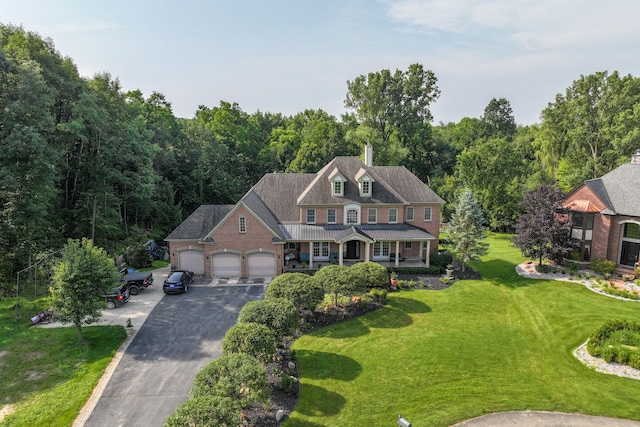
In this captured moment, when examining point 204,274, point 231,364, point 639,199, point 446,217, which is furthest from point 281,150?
point 231,364

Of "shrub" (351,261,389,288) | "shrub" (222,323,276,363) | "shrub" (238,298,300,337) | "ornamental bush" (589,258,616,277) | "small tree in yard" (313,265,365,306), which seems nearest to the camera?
"shrub" (222,323,276,363)

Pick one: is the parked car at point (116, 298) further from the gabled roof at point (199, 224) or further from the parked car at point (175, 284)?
the gabled roof at point (199, 224)

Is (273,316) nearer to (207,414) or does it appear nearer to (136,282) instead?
(207,414)

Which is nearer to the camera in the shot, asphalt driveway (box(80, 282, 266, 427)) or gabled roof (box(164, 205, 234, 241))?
asphalt driveway (box(80, 282, 266, 427))

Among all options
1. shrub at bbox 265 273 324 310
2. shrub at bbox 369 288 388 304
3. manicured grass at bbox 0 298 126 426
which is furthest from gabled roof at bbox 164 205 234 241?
shrub at bbox 369 288 388 304

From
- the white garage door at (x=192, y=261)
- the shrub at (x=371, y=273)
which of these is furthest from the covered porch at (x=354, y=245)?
the white garage door at (x=192, y=261)

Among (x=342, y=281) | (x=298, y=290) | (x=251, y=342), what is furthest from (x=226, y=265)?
(x=251, y=342)

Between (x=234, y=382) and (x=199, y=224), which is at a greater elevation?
(x=199, y=224)

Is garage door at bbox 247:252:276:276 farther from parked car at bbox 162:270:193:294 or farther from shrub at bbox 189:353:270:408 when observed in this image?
shrub at bbox 189:353:270:408
